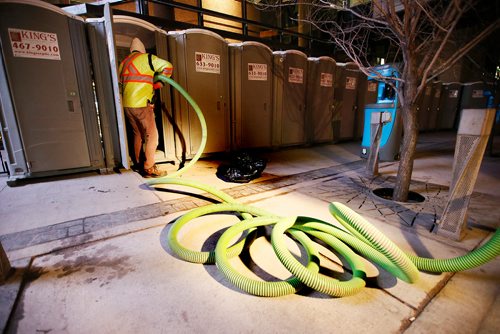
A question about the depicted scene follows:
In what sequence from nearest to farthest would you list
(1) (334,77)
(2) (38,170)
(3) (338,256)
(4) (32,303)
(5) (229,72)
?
(4) (32,303)
(3) (338,256)
(2) (38,170)
(5) (229,72)
(1) (334,77)

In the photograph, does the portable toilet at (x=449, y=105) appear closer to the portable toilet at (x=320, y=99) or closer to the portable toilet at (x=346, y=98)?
the portable toilet at (x=346, y=98)

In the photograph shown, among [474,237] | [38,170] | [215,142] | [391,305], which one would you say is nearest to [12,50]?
[38,170]

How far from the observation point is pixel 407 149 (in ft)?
9.76

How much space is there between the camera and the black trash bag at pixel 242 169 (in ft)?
12.7

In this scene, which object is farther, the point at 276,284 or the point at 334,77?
the point at 334,77

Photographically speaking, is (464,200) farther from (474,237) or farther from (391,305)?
(391,305)

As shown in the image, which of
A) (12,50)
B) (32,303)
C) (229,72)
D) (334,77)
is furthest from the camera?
(334,77)

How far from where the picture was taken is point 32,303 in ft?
4.93

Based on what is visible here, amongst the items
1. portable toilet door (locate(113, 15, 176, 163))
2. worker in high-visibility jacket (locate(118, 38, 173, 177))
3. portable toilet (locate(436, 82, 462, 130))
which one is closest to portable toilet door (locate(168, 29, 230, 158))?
portable toilet door (locate(113, 15, 176, 163))

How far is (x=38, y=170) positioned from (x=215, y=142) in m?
2.92

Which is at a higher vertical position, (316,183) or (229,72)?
(229,72)

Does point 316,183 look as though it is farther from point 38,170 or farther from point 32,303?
point 38,170

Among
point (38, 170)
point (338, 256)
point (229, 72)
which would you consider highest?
point (229, 72)

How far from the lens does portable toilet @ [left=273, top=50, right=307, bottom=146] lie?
19.1ft
